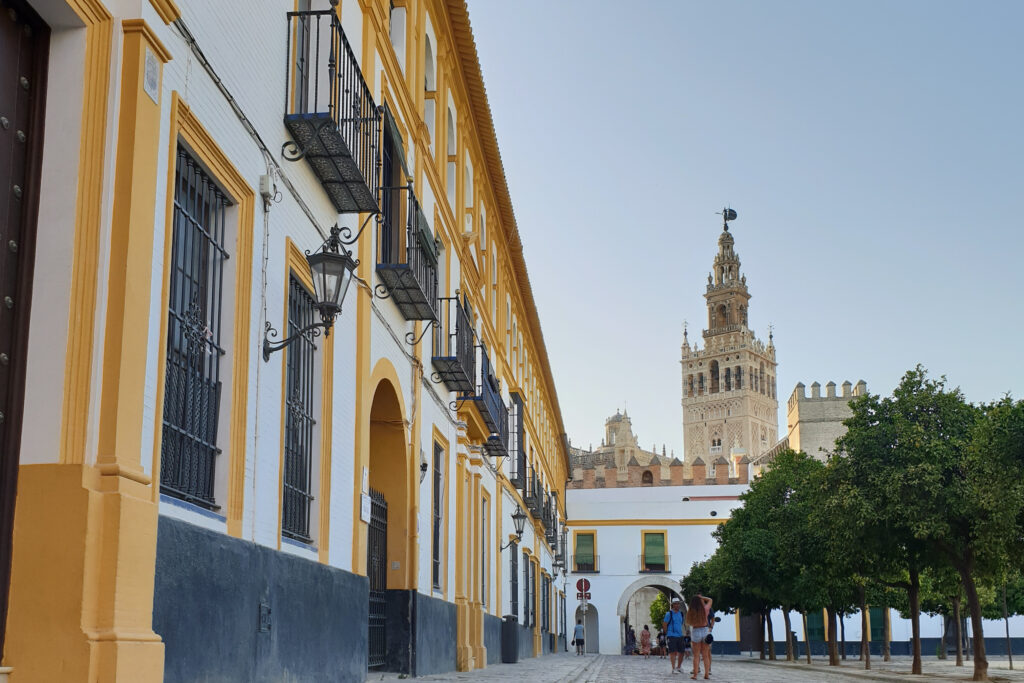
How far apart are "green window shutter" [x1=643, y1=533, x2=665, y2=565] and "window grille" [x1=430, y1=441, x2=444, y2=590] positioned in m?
42.1

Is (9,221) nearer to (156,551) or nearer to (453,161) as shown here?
(156,551)

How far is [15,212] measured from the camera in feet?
17.3

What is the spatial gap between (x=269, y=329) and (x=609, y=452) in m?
111

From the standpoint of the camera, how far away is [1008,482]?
55.5 feet

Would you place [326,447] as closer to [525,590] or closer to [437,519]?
[437,519]

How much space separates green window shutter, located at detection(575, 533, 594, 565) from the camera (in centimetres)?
5816

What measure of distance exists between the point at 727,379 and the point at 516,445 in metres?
113

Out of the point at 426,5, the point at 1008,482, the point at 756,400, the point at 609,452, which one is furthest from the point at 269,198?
the point at 756,400

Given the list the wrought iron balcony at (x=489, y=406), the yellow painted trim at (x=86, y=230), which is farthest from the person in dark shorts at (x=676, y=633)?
the yellow painted trim at (x=86, y=230)

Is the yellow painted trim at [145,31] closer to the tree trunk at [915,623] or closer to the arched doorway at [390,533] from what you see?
A: the arched doorway at [390,533]

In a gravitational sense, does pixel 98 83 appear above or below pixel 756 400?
below

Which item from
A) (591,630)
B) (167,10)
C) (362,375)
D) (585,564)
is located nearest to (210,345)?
(167,10)

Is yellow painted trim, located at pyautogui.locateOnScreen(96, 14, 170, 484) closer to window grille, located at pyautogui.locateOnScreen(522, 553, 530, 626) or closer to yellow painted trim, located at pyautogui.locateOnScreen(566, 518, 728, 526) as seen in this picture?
window grille, located at pyautogui.locateOnScreen(522, 553, 530, 626)

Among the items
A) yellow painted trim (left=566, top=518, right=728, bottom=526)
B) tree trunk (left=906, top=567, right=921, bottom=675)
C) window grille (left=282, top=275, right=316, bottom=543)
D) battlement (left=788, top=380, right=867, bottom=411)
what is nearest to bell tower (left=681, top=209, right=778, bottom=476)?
battlement (left=788, top=380, right=867, bottom=411)
